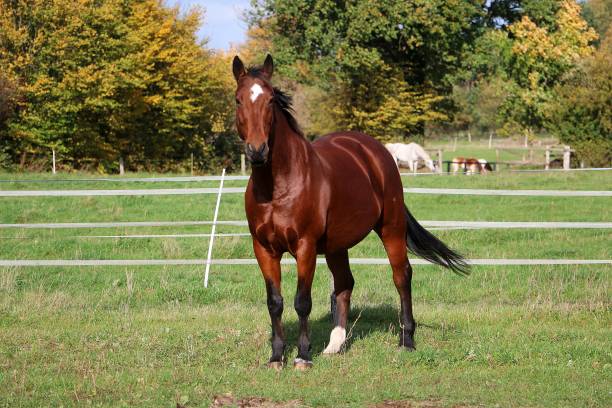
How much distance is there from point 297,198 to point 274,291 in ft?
2.62

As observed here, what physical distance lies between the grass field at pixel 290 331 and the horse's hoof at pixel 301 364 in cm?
15

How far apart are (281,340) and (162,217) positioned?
1133 cm

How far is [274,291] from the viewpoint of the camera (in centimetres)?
654

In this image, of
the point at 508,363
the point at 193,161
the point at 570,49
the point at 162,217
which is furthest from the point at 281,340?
the point at 570,49

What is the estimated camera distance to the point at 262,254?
6.49 metres

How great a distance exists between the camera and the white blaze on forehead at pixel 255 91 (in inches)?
234

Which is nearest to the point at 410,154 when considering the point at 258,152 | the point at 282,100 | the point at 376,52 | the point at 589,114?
the point at 376,52

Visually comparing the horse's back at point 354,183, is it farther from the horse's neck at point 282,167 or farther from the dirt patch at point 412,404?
the dirt patch at point 412,404

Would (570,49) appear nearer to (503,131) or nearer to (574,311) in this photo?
(503,131)

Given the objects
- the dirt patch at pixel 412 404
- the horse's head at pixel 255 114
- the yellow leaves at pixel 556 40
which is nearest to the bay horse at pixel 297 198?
the horse's head at pixel 255 114

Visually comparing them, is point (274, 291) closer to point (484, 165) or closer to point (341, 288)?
point (341, 288)

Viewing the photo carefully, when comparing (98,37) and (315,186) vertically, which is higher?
(98,37)

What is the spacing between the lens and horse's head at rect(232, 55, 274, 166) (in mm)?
5781

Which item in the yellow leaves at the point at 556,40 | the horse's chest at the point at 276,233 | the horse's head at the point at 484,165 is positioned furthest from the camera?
the yellow leaves at the point at 556,40
